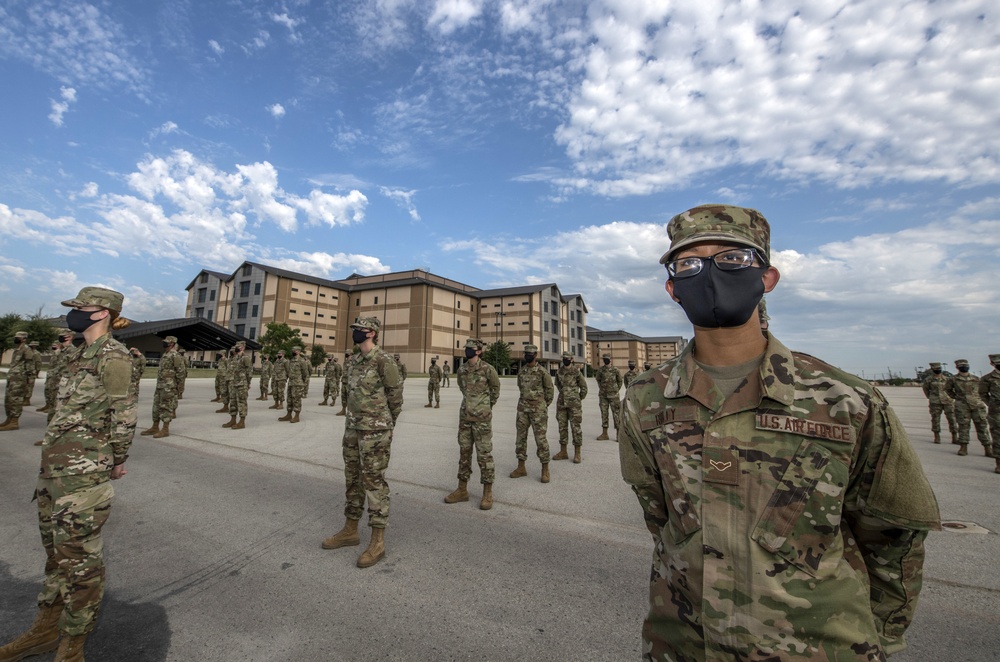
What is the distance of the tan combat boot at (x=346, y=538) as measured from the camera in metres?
4.20

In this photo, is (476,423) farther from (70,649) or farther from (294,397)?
(294,397)

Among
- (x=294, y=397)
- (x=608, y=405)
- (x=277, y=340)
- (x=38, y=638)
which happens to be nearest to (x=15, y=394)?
(x=294, y=397)

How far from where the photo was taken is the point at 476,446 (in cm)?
589

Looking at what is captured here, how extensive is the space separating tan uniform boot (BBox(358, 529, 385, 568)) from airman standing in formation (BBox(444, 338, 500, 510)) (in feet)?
5.30

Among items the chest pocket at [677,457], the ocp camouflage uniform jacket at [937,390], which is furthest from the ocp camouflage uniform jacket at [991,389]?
the chest pocket at [677,457]

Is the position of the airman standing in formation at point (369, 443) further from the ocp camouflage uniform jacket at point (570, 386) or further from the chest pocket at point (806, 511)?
the ocp camouflage uniform jacket at point (570, 386)

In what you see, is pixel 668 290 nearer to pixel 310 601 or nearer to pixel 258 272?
pixel 310 601

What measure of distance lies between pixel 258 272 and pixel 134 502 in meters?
62.1

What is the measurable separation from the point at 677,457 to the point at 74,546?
371 centimetres

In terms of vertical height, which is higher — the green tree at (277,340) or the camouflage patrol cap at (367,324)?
the green tree at (277,340)

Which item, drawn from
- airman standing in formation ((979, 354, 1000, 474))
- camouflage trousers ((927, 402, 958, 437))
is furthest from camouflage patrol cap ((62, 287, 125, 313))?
camouflage trousers ((927, 402, 958, 437))

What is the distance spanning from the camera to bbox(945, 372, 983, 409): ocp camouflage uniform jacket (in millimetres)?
9695

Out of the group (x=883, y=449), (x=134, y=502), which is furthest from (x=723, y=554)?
(x=134, y=502)

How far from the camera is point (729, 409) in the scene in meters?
1.47
